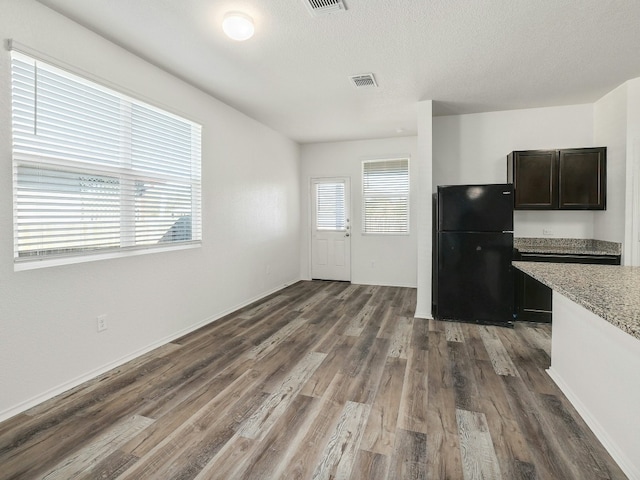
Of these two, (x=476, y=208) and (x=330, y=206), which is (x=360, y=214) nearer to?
(x=330, y=206)

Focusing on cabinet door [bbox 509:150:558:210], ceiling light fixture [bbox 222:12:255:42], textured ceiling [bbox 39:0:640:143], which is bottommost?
cabinet door [bbox 509:150:558:210]

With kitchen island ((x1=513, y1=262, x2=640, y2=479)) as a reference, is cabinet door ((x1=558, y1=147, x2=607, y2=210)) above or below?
above

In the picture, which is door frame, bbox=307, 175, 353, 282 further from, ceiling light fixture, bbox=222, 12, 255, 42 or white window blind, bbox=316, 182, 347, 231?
ceiling light fixture, bbox=222, 12, 255, 42

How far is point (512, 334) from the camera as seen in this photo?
3.61 m

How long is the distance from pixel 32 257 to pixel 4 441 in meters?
1.07

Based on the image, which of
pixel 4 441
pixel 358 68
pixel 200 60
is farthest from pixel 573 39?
pixel 4 441

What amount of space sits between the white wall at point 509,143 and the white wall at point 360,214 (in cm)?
113

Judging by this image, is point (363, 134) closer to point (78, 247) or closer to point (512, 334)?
point (512, 334)

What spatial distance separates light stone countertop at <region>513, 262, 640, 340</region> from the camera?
3.55 ft

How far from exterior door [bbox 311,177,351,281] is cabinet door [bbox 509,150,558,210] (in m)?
2.85

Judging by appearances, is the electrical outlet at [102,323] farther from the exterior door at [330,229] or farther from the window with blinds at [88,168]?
the exterior door at [330,229]

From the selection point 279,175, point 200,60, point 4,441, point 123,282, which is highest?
point 200,60

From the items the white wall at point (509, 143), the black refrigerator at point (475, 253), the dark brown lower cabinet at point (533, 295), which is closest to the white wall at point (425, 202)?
the black refrigerator at point (475, 253)

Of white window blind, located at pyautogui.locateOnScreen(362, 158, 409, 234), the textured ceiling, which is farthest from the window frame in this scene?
the textured ceiling
